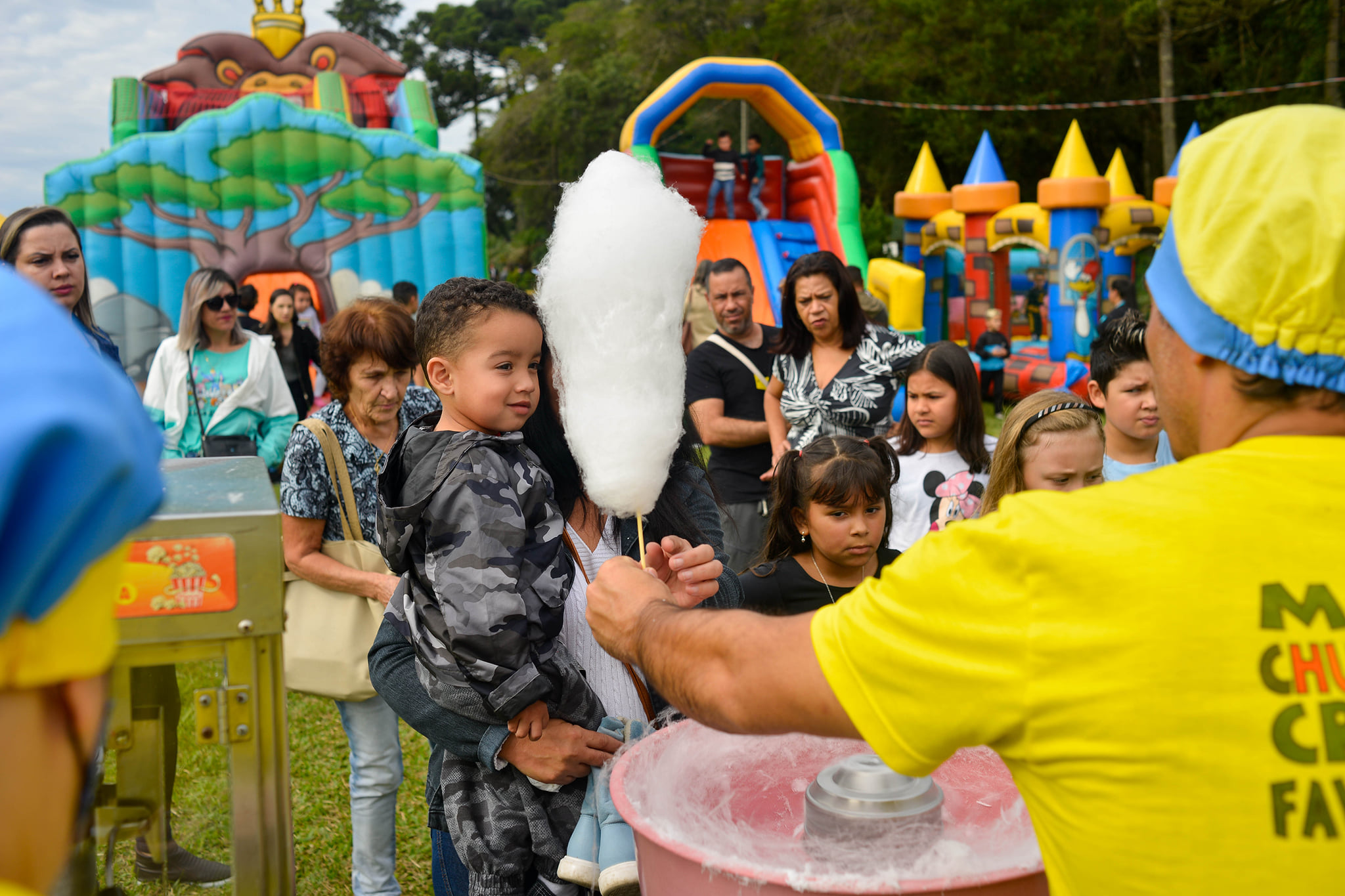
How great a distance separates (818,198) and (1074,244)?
3.07 metres

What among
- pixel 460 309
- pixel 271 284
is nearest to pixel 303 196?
pixel 271 284

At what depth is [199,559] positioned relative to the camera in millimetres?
1433

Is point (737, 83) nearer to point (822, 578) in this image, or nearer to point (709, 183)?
point (709, 183)

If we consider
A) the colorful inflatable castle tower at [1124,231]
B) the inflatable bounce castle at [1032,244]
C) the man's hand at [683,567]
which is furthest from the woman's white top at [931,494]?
the colorful inflatable castle tower at [1124,231]

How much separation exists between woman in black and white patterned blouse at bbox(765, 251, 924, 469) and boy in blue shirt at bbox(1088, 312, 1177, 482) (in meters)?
0.90

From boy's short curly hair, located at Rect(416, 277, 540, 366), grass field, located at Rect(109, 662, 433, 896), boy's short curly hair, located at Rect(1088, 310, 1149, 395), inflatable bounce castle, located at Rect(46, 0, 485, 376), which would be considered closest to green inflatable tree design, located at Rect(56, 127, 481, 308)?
inflatable bounce castle, located at Rect(46, 0, 485, 376)

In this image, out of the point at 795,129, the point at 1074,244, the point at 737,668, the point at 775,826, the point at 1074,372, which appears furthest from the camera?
the point at 795,129

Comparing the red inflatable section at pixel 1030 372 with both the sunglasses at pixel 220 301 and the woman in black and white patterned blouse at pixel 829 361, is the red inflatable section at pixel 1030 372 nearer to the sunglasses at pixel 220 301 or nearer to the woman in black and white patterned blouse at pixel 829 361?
the woman in black and white patterned blouse at pixel 829 361

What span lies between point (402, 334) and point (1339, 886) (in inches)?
99.7

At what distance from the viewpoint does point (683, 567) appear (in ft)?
5.37

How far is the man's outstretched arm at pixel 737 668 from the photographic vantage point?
3.48 ft

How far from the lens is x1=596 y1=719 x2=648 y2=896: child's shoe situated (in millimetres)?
1477

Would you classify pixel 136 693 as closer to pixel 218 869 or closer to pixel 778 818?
pixel 218 869

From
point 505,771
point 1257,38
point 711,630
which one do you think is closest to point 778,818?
point 711,630
